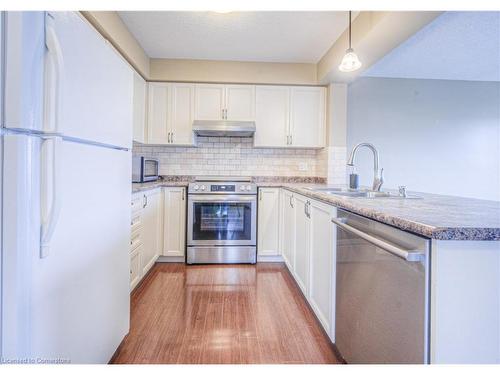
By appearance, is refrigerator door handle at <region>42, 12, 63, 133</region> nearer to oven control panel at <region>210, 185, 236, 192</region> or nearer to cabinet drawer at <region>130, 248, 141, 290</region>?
cabinet drawer at <region>130, 248, 141, 290</region>

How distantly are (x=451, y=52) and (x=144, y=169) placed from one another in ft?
11.4

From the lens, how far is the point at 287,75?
346 cm

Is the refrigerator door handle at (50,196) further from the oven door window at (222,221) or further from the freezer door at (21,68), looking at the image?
the oven door window at (222,221)

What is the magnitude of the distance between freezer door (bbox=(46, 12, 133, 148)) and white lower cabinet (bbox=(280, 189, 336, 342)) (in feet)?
4.04

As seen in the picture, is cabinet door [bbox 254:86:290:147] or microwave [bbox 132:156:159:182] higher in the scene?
cabinet door [bbox 254:86:290:147]

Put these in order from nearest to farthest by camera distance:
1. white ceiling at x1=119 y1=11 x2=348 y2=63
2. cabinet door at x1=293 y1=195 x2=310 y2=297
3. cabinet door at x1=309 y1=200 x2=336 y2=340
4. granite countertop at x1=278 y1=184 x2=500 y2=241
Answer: granite countertop at x1=278 y1=184 x2=500 y2=241 < cabinet door at x1=309 y1=200 x2=336 y2=340 < cabinet door at x1=293 y1=195 x2=310 y2=297 < white ceiling at x1=119 y1=11 x2=348 y2=63

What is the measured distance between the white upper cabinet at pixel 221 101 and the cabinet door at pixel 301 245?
1.50 m

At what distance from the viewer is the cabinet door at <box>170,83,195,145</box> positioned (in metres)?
3.46

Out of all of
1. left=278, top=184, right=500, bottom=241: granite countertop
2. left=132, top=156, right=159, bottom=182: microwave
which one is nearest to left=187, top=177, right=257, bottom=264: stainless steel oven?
left=132, top=156, right=159, bottom=182: microwave

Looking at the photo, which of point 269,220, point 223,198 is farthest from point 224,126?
point 269,220

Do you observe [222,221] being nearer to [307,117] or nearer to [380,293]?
[307,117]

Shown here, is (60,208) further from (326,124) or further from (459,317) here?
(326,124)

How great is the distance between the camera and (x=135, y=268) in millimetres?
2408

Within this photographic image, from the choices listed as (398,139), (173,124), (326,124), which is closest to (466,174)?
(398,139)
